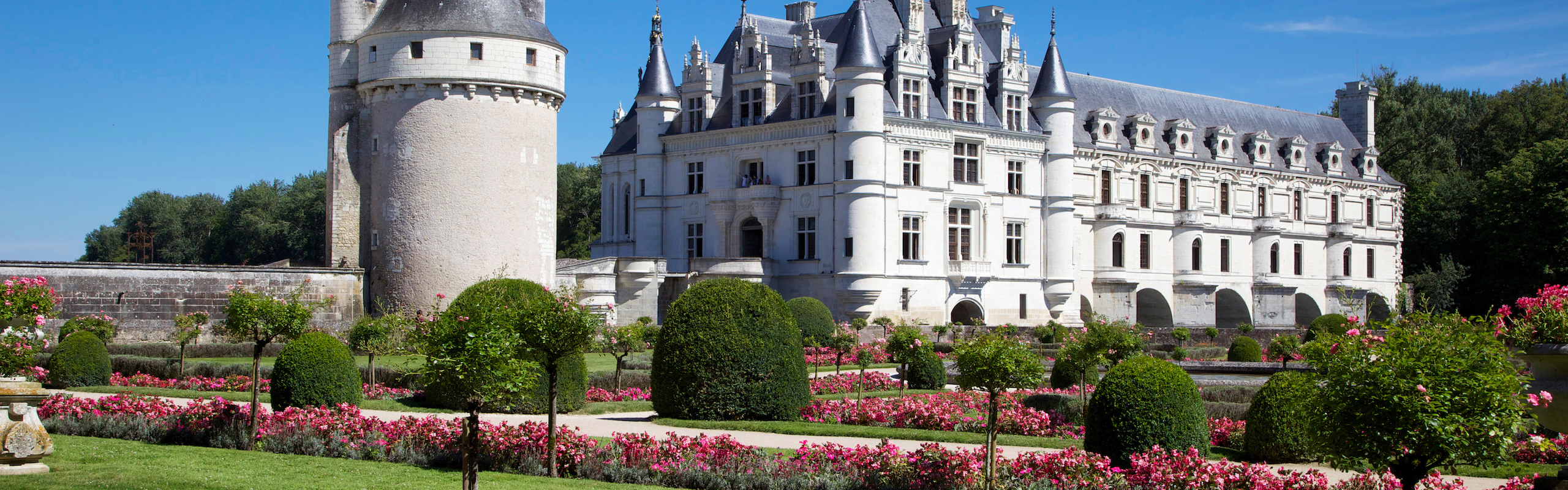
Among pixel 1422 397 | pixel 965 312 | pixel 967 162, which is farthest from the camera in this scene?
pixel 965 312

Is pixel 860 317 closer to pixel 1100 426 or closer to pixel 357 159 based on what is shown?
pixel 357 159

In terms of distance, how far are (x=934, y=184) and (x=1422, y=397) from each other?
3465 centimetres

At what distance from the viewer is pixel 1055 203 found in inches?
1874

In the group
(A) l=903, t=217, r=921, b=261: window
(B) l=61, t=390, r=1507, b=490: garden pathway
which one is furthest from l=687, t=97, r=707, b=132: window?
(B) l=61, t=390, r=1507, b=490: garden pathway

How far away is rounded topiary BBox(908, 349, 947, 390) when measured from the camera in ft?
80.6

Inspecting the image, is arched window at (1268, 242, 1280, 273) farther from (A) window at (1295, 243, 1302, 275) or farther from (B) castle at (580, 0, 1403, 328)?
(A) window at (1295, 243, 1302, 275)

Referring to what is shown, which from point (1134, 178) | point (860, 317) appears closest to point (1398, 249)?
point (1134, 178)

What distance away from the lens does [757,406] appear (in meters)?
19.1

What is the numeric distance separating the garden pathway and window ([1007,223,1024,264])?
27.5 m

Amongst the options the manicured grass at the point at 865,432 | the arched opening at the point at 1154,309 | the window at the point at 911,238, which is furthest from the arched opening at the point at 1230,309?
the manicured grass at the point at 865,432

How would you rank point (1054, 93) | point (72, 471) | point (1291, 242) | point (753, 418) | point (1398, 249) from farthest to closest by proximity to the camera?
point (1398, 249), point (1291, 242), point (1054, 93), point (753, 418), point (72, 471)

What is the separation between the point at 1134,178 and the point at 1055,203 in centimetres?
627

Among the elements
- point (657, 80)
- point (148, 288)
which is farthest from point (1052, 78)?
point (148, 288)

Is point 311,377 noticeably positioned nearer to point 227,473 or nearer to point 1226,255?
point 227,473
